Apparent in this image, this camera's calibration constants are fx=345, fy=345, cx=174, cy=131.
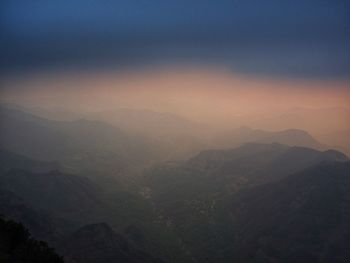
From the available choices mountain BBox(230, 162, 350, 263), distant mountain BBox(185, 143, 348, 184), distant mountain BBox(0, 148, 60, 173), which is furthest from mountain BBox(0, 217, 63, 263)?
distant mountain BBox(0, 148, 60, 173)

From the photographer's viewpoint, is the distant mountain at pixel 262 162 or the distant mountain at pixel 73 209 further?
the distant mountain at pixel 262 162

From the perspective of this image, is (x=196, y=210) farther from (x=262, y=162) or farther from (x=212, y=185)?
(x=262, y=162)

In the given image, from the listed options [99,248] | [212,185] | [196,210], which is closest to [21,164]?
[212,185]

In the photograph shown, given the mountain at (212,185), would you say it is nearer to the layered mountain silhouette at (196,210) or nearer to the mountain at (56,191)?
the layered mountain silhouette at (196,210)

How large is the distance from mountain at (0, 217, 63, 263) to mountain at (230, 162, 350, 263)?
1866 inches

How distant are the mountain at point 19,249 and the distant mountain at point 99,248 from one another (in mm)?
27417

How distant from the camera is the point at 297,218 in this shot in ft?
252

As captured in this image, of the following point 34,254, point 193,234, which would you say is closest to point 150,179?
point 193,234

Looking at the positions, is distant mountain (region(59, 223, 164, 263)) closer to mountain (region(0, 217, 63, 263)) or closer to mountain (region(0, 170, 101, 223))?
mountain (region(0, 217, 63, 263))

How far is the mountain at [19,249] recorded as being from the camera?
27.2 m

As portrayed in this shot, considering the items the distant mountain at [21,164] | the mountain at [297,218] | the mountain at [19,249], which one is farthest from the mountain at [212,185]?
the mountain at [19,249]

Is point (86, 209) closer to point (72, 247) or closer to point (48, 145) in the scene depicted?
point (72, 247)

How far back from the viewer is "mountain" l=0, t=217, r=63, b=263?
2720cm

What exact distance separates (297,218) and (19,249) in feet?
208
